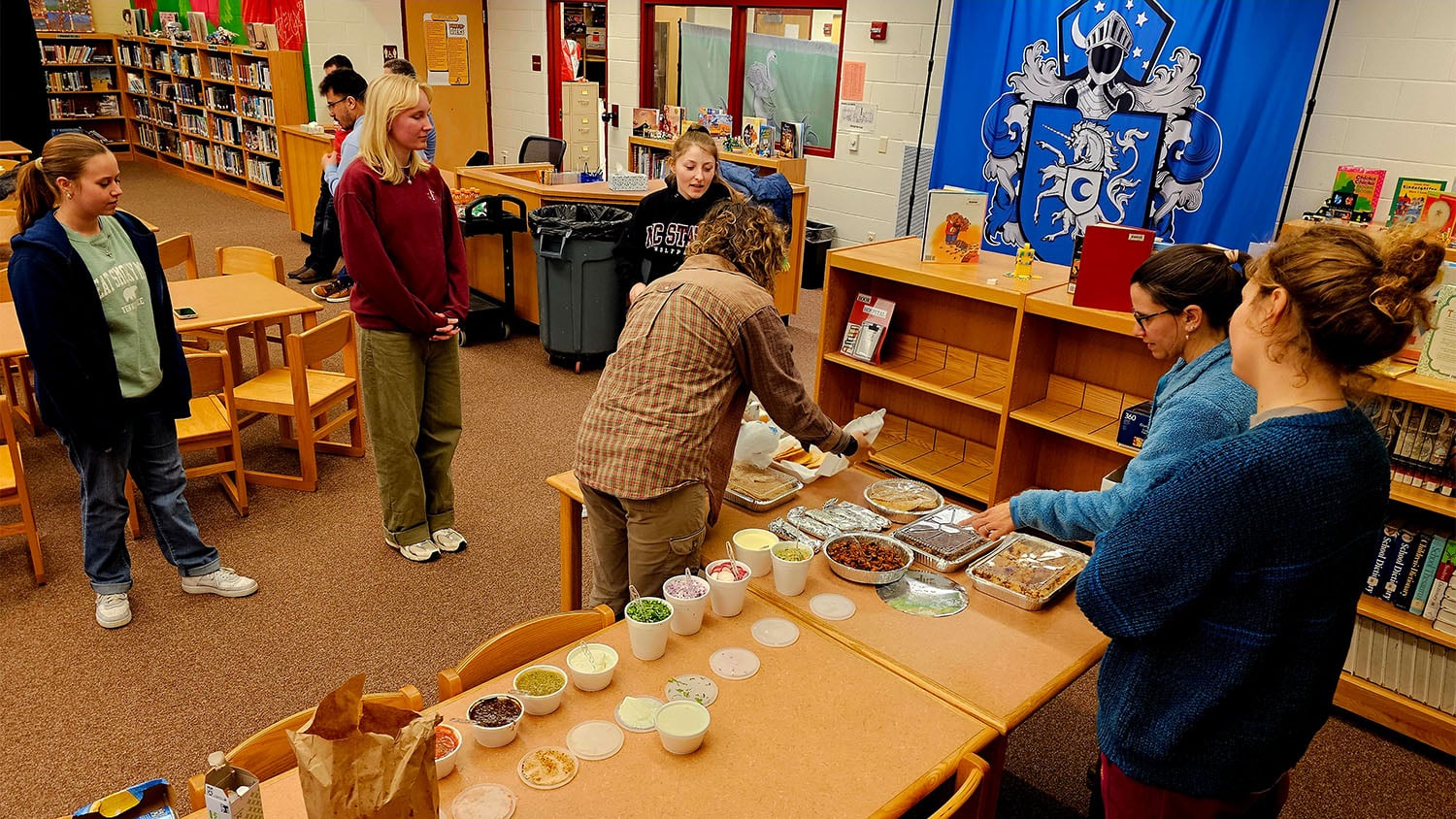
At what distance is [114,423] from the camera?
2.96 m

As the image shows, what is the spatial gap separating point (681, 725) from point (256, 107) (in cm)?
1048

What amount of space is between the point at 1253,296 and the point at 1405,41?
4.56 metres

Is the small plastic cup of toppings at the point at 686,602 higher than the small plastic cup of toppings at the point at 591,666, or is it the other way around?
the small plastic cup of toppings at the point at 686,602

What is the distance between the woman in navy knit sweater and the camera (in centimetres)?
136

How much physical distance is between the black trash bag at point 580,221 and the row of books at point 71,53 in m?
9.98

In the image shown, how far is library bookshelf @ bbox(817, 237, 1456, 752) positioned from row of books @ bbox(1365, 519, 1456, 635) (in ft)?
0.20

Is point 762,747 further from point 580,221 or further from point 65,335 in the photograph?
point 580,221

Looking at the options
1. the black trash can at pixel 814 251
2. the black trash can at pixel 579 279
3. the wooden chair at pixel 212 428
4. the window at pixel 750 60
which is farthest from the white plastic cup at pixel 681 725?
the window at pixel 750 60

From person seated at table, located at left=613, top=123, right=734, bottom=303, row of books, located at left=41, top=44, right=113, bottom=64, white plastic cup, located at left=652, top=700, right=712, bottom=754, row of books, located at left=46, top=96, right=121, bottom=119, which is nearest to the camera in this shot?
white plastic cup, located at left=652, top=700, right=712, bottom=754

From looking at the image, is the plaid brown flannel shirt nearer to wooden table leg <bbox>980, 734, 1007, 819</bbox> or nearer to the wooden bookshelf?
wooden table leg <bbox>980, 734, 1007, 819</bbox>

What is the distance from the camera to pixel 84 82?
40.8 ft

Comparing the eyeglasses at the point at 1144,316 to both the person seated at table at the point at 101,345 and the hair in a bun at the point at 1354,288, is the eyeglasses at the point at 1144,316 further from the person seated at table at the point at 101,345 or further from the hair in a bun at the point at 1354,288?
the person seated at table at the point at 101,345

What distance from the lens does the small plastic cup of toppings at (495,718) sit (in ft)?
5.52

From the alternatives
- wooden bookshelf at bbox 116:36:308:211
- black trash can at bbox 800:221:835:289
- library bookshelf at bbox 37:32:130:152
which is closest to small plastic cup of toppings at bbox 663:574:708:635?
black trash can at bbox 800:221:835:289
